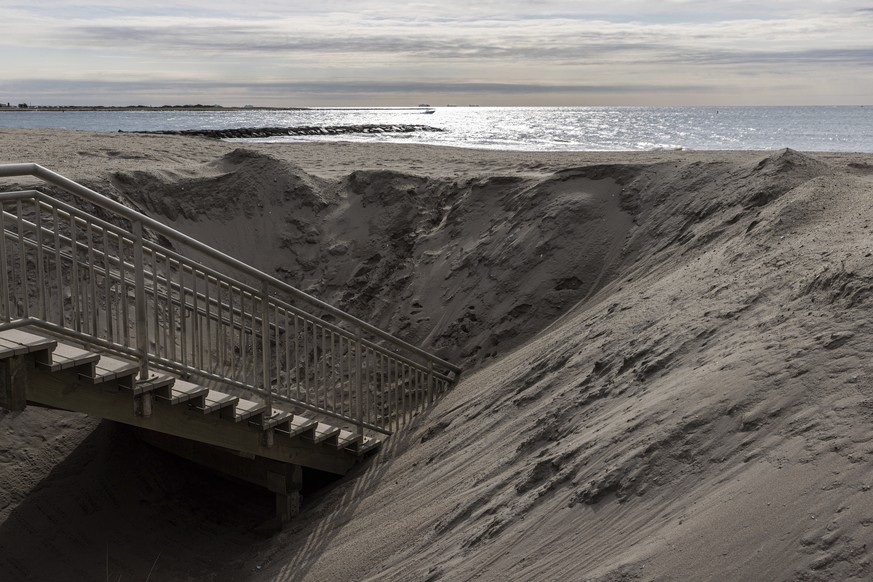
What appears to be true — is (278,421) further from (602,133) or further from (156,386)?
(602,133)

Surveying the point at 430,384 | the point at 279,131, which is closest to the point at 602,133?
the point at 279,131

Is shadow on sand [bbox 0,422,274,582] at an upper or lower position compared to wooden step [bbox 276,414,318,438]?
lower

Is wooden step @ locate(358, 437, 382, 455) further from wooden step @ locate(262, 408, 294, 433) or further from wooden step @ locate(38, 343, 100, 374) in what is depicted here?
wooden step @ locate(38, 343, 100, 374)

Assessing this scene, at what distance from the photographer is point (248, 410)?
7.25 meters

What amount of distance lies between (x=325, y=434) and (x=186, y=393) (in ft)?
5.86

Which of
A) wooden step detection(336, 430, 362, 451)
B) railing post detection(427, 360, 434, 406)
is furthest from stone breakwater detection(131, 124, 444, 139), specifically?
wooden step detection(336, 430, 362, 451)

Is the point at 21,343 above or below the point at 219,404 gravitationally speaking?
above

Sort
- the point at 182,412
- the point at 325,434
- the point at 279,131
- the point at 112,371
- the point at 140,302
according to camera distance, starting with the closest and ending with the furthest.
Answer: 1. the point at 112,371
2. the point at 140,302
3. the point at 182,412
4. the point at 325,434
5. the point at 279,131

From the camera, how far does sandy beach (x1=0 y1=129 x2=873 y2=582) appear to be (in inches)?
164

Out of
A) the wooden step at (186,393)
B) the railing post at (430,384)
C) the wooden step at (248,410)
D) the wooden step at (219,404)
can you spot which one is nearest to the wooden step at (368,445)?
the railing post at (430,384)

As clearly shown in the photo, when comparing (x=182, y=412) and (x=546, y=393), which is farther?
(x=546, y=393)

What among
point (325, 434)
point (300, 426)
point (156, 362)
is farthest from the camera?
point (325, 434)

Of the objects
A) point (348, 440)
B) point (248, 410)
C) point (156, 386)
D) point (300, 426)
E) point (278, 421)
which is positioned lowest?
point (348, 440)

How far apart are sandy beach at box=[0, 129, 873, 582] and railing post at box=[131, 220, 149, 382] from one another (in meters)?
2.08
